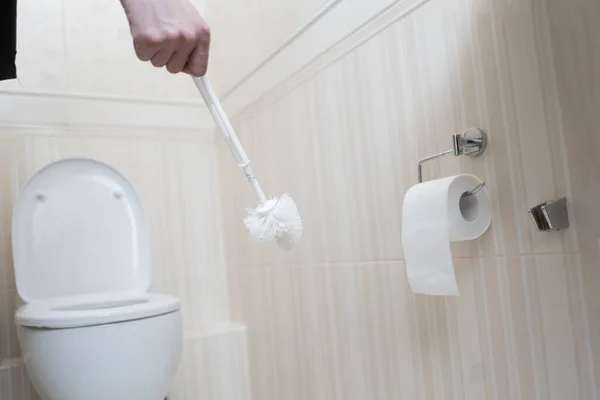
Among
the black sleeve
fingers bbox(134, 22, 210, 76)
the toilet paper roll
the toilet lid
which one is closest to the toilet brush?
fingers bbox(134, 22, 210, 76)

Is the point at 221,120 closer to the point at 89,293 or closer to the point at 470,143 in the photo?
the point at 470,143

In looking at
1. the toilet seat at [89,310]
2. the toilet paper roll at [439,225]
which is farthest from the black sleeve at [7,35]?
the toilet paper roll at [439,225]

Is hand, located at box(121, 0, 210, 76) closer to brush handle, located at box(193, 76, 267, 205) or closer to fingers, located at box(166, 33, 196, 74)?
fingers, located at box(166, 33, 196, 74)

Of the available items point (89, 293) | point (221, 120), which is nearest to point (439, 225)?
point (221, 120)

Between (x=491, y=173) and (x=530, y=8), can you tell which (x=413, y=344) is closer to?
(x=491, y=173)

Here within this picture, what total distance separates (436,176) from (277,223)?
0.94ft

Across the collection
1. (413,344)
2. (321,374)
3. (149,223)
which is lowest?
(321,374)

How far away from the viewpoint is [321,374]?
1.22 m

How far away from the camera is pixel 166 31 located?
2.41ft

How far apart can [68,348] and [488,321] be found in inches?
31.2

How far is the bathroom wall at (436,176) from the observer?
0.65 metres

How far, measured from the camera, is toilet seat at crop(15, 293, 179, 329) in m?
1.04

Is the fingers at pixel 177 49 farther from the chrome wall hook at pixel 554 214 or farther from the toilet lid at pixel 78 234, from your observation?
the toilet lid at pixel 78 234

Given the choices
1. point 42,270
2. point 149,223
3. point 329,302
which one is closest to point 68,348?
point 42,270
